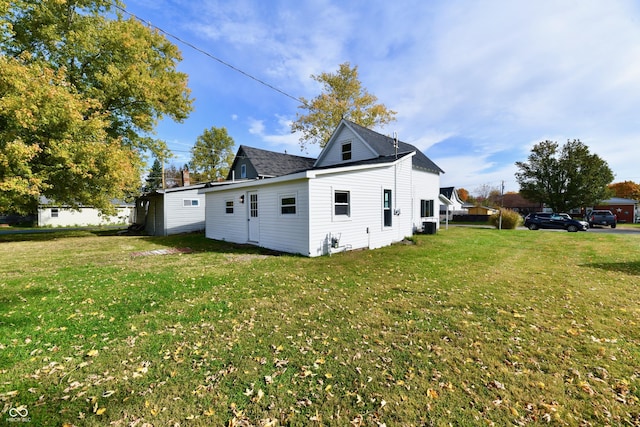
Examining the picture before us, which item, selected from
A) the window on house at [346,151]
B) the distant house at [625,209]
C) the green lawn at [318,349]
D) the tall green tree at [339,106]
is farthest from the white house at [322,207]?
the distant house at [625,209]

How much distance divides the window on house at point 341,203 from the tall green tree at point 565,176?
1434 inches

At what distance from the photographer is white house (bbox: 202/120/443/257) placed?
30.1 ft

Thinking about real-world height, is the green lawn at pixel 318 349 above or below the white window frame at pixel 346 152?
below

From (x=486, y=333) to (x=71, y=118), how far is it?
54.8ft

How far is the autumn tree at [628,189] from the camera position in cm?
4281

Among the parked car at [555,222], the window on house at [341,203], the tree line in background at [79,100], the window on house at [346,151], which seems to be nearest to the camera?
the window on house at [341,203]

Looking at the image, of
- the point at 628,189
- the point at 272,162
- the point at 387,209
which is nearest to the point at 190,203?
the point at 272,162

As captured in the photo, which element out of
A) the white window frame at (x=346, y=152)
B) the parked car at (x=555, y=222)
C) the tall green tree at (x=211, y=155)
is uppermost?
the tall green tree at (x=211, y=155)

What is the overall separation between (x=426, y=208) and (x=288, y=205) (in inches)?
492

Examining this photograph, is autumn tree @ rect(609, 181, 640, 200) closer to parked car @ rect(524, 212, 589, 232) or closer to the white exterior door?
parked car @ rect(524, 212, 589, 232)

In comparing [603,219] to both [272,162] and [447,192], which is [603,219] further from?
[272,162]

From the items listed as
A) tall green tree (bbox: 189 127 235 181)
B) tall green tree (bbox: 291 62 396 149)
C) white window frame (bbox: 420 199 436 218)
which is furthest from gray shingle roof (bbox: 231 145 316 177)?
tall green tree (bbox: 189 127 235 181)

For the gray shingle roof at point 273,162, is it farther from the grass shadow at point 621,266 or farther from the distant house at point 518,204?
the distant house at point 518,204

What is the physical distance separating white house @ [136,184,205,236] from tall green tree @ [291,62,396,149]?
1434cm
